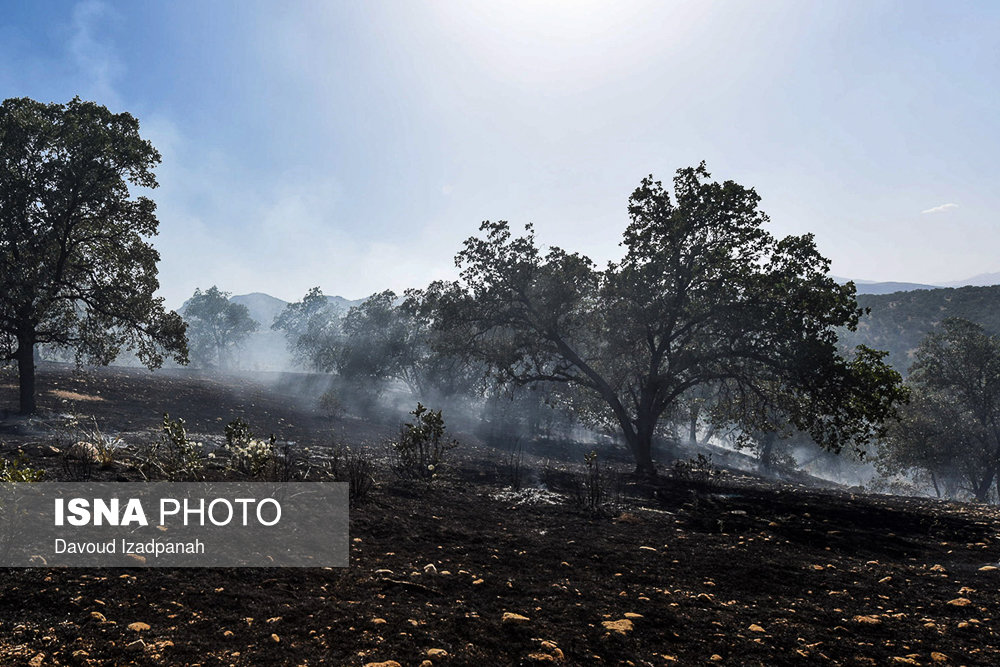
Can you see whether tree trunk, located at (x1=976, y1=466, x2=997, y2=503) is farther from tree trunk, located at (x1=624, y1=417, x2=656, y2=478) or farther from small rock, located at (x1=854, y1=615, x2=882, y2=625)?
small rock, located at (x1=854, y1=615, x2=882, y2=625)

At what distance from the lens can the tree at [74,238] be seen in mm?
15789

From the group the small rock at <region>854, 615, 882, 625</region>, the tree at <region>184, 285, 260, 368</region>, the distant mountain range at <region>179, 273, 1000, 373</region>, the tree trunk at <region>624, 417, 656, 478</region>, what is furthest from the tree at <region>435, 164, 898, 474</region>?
the tree at <region>184, 285, 260, 368</region>

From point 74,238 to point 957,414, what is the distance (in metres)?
39.9

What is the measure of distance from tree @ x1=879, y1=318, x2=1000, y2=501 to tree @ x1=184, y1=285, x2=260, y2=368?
99.1m

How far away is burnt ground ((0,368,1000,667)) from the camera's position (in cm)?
322

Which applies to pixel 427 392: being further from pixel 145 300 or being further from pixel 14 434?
pixel 14 434

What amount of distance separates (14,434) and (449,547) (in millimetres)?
12838

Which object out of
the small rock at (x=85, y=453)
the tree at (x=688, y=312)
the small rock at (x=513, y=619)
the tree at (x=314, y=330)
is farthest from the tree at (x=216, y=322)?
the small rock at (x=513, y=619)

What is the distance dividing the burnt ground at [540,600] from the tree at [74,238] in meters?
10.4

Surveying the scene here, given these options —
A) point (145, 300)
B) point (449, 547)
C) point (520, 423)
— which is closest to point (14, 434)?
point (145, 300)

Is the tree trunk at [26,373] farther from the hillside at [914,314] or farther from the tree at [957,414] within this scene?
the hillside at [914,314]

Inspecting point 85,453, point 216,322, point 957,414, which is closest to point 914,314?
point 957,414

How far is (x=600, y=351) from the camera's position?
22.3m

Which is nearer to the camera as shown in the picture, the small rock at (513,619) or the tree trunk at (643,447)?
the small rock at (513,619)
